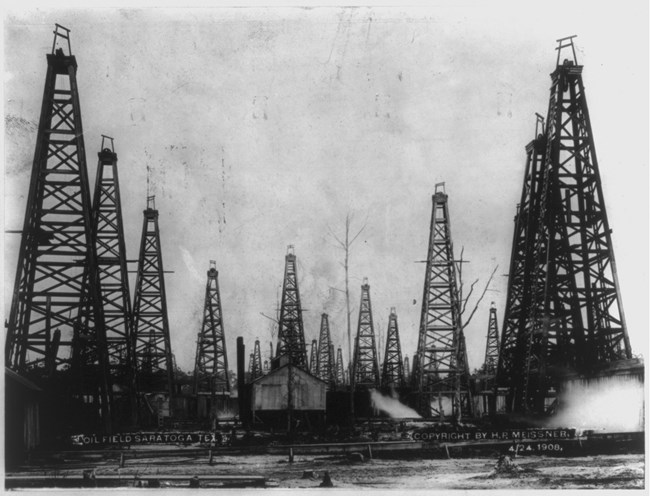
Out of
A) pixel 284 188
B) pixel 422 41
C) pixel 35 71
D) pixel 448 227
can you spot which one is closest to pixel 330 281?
pixel 284 188

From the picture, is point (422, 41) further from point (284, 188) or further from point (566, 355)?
point (566, 355)

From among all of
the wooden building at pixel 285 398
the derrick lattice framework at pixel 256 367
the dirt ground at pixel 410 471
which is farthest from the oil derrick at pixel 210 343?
the dirt ground at pixel 410 471

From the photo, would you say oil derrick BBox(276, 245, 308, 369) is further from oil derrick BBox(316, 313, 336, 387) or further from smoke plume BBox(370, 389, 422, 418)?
smoke plume BBox(370, 389, 422, 418)

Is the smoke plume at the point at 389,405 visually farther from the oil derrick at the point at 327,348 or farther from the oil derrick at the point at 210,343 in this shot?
the oil derrick at the point at 210,343

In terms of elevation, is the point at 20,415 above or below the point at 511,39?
below

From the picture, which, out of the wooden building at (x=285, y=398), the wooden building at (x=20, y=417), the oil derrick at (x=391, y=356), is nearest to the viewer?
the wooden building at (x=20, y=417)

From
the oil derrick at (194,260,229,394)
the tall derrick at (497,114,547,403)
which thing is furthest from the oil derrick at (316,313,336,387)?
the tall derrick at (497,114,547,403)

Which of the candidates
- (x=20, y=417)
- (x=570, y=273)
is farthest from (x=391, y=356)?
(x=20, y=417)
